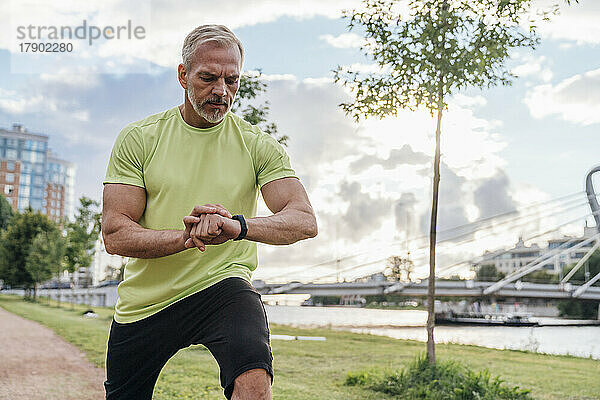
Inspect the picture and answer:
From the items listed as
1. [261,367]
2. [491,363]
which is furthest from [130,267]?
[491,363]

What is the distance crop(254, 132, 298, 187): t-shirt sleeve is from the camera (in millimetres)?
2451

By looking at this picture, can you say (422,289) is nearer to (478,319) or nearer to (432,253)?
(478,319)

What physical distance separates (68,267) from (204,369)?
26.7m

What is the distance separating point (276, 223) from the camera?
216 centimetres

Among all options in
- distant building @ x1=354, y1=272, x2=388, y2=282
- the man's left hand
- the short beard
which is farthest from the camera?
distant building @ x1=354, y1=272, x2=388, y2=282

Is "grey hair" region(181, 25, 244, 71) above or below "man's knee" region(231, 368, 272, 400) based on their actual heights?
above

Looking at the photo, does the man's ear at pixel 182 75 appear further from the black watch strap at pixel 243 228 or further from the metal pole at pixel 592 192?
the metal pole at pixel 592 192

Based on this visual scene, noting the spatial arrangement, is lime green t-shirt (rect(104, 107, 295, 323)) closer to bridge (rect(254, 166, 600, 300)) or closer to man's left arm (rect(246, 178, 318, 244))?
man's left arm (rect(246, 178, 318, 244))

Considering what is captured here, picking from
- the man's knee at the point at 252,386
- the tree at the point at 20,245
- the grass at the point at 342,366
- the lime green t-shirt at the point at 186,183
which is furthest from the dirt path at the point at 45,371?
the tree at the point at 20,245

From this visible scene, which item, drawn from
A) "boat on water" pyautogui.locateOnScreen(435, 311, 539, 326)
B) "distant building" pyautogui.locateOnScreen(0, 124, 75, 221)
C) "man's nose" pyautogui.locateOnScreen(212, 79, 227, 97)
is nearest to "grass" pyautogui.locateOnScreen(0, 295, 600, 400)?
"man's nose" pyautogui.locateOnScreen(212, 79, 227, 97)

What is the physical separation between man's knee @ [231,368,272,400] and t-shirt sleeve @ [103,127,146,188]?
2.76 ft

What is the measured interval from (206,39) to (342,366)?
8010 millimetres

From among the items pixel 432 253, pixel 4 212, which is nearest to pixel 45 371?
pixel 432 253

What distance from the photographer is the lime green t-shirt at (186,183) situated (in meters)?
2.41
